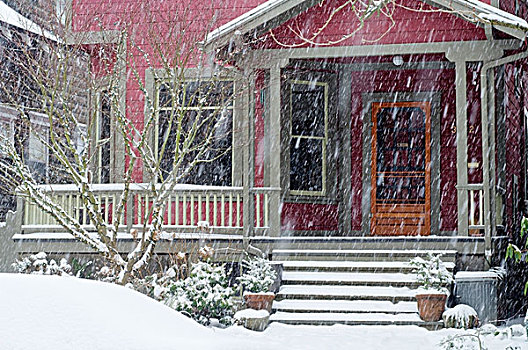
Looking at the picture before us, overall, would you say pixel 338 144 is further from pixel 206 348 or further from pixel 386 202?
pixel 206 348

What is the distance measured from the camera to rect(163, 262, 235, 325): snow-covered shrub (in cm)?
948

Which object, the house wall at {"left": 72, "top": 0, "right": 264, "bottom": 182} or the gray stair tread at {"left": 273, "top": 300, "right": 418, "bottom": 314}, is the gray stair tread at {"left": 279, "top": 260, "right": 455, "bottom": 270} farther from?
the house wall at {"left": 72, "top": 0, "right": 264, "bottom": 182}

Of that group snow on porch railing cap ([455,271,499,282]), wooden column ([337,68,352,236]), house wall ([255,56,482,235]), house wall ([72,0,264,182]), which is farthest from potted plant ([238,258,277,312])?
house wall ([72,0,264,182])

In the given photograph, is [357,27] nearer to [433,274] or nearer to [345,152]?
[345,152]

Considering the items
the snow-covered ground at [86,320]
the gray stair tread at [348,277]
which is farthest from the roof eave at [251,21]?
the snow-covered ground at [86,320]

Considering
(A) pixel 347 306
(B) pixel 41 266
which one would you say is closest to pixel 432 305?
(A) pixel 347 306

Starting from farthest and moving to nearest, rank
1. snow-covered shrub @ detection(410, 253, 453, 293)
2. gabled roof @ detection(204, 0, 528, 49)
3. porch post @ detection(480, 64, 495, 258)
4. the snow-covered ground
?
1. porch post @ detection(480, 64, 495, 258)
2. gabled roof @ detection(204, 0, 528, 49)
3. snow-covered shrub @ detection(410, 253, 453, 293)
4. the snow-covered ground

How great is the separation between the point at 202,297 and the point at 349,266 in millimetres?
2400

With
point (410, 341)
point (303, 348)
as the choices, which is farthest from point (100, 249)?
point (410, 341)

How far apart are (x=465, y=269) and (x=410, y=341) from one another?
7.52ft

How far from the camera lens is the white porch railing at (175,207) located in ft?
36.9

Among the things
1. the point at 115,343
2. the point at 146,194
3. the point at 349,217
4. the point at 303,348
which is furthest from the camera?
the point at 349,217

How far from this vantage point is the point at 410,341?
8617mm

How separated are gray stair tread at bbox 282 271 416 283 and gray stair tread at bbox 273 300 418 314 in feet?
1.31
